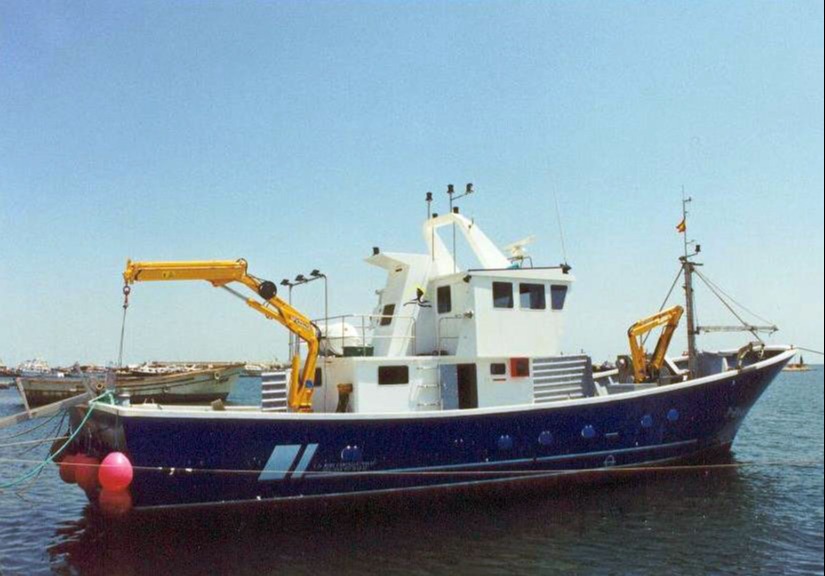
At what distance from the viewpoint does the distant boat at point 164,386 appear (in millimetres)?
41469

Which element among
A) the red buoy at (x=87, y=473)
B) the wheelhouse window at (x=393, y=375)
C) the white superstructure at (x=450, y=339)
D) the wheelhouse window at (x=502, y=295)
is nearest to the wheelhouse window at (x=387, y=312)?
the white superstructure at (x=450, y=339)

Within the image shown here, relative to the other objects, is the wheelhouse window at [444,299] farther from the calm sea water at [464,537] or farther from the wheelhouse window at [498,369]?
the calm sea water at [464,537]

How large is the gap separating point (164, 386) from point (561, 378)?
1364 inches

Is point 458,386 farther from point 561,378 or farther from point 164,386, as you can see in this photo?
point 164,386

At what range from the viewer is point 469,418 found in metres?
12.2

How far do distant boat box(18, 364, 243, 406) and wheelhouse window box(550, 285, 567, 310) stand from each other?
33.1m

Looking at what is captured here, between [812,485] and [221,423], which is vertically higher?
[221,423]

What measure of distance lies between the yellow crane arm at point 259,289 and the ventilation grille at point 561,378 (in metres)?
5.26

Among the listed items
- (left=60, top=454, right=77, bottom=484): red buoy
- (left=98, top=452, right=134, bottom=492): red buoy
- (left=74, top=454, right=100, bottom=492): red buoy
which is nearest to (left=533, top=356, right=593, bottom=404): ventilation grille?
(left=98, top=452, right=134, bottom=492): red buoy

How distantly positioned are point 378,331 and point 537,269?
161 inches

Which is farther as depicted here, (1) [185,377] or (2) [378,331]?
(1) [185,377]

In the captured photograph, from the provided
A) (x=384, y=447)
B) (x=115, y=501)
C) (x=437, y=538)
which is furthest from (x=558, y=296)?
(x=115, y=501)

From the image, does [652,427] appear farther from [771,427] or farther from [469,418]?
[771,427]

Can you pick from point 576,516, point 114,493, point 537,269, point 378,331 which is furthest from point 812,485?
point 114,493
